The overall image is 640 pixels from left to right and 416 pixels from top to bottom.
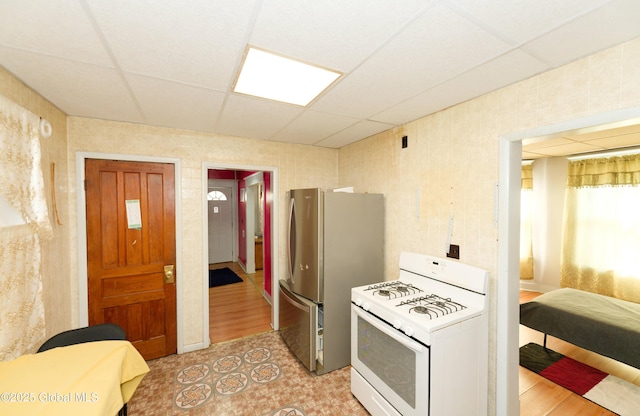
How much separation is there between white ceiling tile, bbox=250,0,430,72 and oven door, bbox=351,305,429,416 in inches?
67.7

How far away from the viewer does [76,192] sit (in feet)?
7.84

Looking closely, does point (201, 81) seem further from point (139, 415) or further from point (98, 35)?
point (139, 415)

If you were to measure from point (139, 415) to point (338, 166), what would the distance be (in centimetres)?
331

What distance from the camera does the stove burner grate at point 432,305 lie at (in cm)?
169

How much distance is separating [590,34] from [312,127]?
2.01 m

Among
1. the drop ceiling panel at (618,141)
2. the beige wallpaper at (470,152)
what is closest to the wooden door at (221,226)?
the beige wallpaper at (470,152)

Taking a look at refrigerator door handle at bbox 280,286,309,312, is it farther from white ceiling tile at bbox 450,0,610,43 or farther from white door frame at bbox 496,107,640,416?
white ceiling tile at bbox 450,0,610,43

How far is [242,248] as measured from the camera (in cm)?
671

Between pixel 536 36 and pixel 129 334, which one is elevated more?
pixel 536 36

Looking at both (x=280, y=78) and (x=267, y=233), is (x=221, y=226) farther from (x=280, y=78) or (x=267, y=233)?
(x=280, y=78)

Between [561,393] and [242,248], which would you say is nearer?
[561,393]

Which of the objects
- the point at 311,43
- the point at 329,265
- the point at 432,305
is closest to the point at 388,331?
the point at 432,305

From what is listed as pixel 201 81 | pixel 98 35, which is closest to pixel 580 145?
pixel 201 81

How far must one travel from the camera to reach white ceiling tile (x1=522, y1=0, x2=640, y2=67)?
1.05 metres
